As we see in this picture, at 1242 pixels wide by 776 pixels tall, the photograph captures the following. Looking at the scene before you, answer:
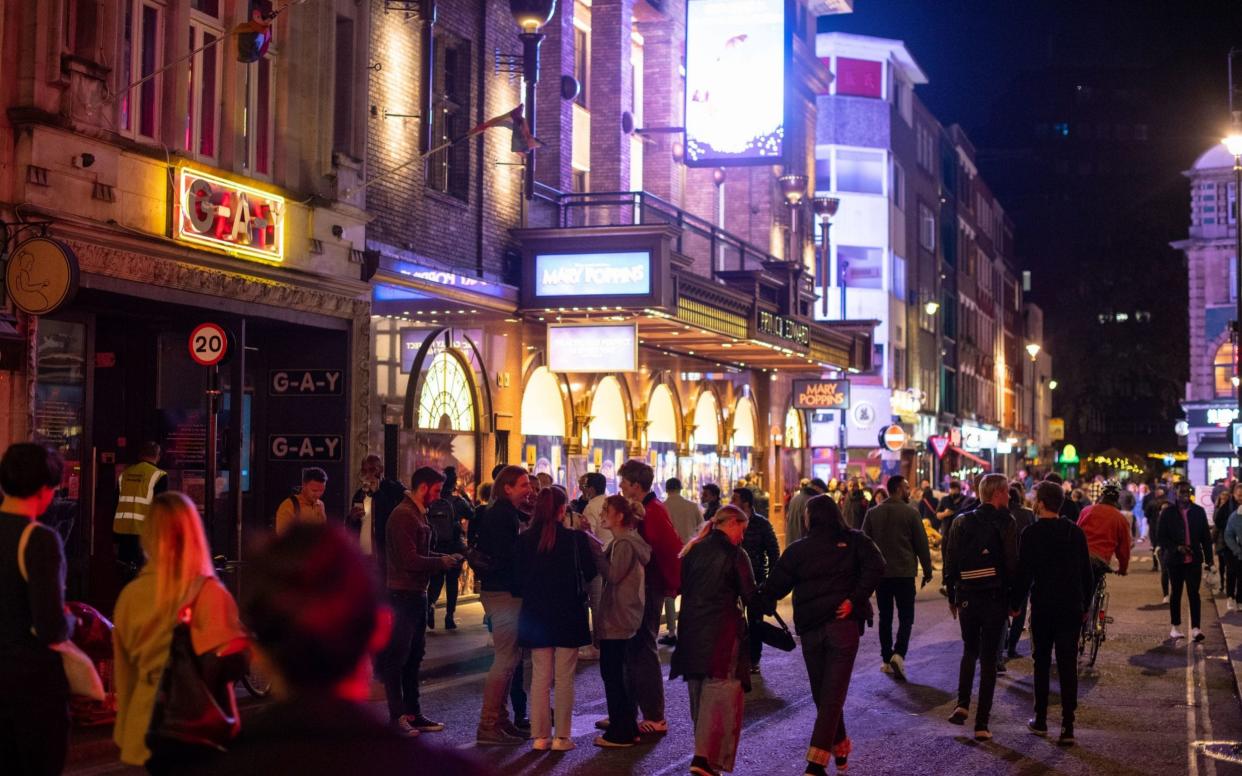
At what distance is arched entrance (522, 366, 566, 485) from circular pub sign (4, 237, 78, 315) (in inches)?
456

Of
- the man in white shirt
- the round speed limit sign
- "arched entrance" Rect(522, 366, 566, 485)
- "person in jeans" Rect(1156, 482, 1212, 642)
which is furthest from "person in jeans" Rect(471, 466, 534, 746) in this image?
"arched entrance" Rect(522, 366, 566, 485)

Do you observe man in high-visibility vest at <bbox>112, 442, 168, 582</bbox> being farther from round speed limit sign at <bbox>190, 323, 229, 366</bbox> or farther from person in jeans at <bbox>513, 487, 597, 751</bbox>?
person in jeans at <bbox>513, 487, 597, 751</bbox>

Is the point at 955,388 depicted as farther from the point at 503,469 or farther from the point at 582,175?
the point at 503,469

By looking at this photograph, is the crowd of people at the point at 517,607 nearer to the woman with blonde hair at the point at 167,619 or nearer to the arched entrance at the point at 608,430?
the woman with blonde hair at the point at 167,619

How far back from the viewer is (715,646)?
9.73 meters

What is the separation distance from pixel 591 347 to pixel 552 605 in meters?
13.7

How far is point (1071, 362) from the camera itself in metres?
100

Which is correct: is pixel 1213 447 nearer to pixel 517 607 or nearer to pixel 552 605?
pixel 517 607

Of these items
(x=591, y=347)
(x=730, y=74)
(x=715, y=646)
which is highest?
(x=730, y=74)

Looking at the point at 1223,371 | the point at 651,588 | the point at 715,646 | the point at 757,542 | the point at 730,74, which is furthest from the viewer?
the point at 1223,371

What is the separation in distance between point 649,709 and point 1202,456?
62.5 m

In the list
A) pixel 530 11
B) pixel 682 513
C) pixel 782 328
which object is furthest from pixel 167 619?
pixel 782 328

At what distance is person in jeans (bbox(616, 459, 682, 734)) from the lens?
11875mm

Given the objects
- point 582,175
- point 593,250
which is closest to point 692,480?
point 582,175
